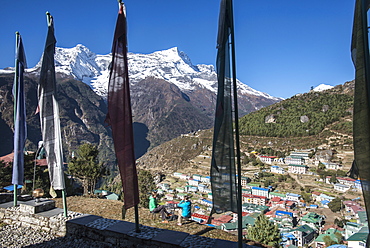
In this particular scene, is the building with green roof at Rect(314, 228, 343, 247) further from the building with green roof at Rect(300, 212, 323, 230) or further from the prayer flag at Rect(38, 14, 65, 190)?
the prayer flag at Rect(38, 14, 65, 190)

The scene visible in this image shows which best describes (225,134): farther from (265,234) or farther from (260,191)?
(260,191)

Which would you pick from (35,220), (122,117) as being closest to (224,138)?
(122,117)

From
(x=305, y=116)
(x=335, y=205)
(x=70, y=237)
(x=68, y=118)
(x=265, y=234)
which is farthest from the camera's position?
(x=68, y=118)

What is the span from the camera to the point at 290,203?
41281 mm

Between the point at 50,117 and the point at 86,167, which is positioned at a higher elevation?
the point at 50,117

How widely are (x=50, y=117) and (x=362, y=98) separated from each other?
5.53 m

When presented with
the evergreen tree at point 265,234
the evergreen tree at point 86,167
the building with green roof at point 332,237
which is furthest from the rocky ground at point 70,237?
the building with green roof at point 332,237

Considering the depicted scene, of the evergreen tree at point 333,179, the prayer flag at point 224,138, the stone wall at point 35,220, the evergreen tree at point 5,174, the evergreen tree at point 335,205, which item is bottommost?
the evergreen tree at point 335,205

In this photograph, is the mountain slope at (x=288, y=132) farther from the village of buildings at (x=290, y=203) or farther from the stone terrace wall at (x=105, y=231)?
the stone terrace wall at (x=105, y=231)

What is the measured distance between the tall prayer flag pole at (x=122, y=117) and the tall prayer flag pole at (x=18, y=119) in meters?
3.55

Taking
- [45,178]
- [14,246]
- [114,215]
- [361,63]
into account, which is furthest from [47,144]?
[45,178]

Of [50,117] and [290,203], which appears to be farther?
[290,203]

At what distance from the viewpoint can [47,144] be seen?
543cm

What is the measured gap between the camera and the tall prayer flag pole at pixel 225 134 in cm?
338
